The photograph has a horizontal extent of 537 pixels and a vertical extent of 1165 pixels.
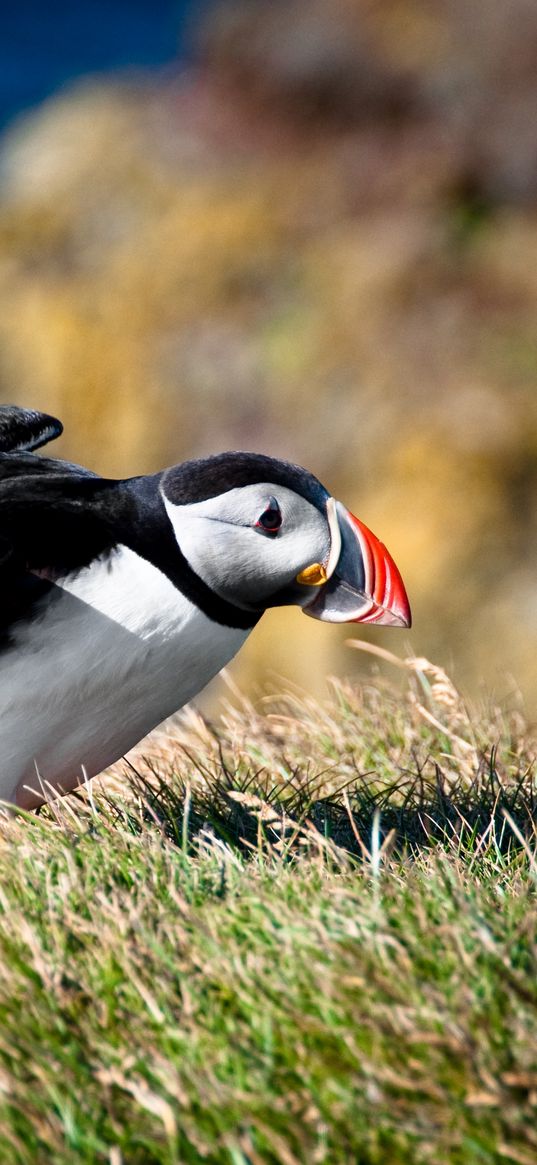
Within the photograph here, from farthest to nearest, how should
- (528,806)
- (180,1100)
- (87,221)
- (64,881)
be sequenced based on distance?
(87,221), (528,806), (64,881), (180,1100)

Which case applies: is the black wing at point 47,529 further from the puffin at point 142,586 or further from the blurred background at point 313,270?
the blurred background at point 313,270

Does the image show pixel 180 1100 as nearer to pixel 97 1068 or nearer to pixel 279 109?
pixel 97 1068

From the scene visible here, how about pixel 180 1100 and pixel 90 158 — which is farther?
pixel 90 158

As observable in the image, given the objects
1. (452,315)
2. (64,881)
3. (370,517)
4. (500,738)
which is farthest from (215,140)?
(64,881)

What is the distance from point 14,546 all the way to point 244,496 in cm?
55

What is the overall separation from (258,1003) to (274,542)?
1.21m

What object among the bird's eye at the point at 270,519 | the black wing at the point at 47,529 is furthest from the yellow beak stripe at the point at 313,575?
the black wing at the point at 47,529

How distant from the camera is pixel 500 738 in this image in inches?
163

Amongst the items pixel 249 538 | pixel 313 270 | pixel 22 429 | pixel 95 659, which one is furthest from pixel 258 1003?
pixel 313 270

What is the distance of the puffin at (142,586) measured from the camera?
2963 mm

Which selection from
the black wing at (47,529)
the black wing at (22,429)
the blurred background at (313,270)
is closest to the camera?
the black wing at (47,529)

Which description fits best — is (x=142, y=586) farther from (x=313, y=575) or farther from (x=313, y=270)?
(x=313, y=270)

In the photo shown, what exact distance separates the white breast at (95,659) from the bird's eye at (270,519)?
25cm

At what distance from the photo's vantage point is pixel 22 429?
367 centimetres
